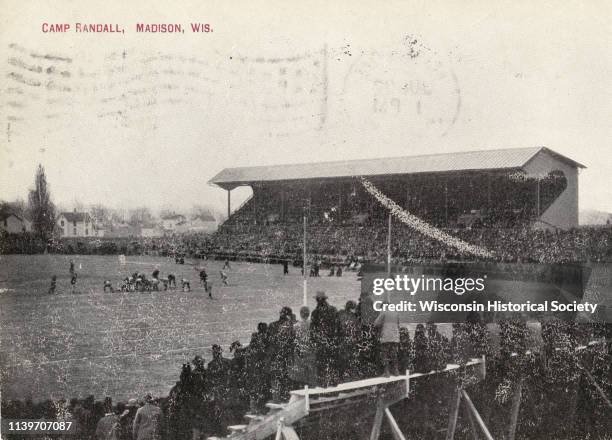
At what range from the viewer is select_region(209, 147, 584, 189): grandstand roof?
11190mm

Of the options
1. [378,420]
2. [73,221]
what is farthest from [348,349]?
[73,221]

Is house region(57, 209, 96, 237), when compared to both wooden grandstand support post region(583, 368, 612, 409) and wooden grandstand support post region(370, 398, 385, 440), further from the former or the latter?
wooden grandstand support post region(583, 368, 612, 409)

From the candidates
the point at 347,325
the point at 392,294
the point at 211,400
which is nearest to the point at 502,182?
the point at 392,294

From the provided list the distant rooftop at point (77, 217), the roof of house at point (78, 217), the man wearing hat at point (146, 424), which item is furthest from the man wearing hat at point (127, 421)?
the roof of house at point (78, 217)

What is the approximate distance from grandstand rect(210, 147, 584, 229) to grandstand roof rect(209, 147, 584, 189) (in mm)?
20

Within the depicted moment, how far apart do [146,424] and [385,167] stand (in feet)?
27.6

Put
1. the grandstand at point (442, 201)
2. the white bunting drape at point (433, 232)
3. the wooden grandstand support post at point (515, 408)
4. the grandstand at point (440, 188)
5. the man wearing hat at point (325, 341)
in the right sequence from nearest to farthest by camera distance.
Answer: the man wearing hat at point (325, 341), the wooden grandstand support post at point (515, 408), the grandstand at point (442, 201), the grandstand at point (440, 188), the white bunting drape at point (433, 232)

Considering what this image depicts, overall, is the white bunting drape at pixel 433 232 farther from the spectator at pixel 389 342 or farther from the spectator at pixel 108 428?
the spectator at pixel 108 428

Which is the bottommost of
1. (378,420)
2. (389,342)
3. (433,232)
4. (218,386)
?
(378,420)

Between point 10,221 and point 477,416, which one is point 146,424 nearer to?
point 477,416

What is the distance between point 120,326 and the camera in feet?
38.4

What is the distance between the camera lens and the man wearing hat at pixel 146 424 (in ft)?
17.6

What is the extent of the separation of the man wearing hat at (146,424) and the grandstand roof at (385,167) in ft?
18.0

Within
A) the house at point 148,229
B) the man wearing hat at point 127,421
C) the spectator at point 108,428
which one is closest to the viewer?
the spectator at point 108,428
